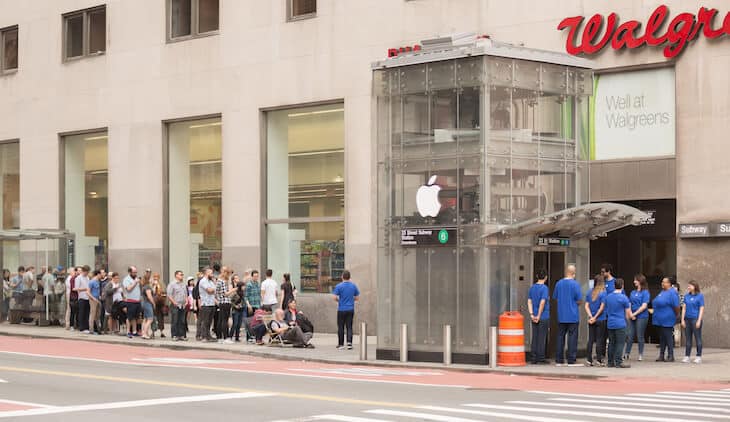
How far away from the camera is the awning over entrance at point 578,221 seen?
22234mm

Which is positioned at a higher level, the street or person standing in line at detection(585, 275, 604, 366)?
person standing in line at detection(585, 275, 604, 366)

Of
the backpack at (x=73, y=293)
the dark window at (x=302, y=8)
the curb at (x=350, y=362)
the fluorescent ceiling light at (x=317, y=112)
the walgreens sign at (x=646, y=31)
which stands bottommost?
the curb at (x=350, y=362)

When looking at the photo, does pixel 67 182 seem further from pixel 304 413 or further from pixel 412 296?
pixel 304 413

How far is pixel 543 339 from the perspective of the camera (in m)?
22.9

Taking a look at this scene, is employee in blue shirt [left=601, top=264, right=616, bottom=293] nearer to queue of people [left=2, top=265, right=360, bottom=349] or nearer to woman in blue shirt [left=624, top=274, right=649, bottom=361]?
woman in blue shirt [left=624, top=274, right=649, bottom=361]

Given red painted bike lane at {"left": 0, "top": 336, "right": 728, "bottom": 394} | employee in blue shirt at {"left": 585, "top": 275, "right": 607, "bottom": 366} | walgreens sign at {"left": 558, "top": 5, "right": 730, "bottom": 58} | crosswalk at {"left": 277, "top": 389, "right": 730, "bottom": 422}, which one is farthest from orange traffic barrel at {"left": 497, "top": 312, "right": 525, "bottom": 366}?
walgreens sign at {"left": 558, "top": 5, "right": 730, "bottom": 58}

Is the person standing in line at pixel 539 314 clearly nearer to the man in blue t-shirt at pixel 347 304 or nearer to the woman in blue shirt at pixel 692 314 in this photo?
the woman in blue shirt at pixel 692 314

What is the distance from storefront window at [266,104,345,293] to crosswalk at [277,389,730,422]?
58.2 ft

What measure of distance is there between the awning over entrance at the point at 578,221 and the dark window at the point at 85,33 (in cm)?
2294

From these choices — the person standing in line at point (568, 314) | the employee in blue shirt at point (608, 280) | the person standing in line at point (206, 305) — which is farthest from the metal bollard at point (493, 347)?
the person standing in line at point (206, 305)

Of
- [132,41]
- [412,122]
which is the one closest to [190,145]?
[132,41]

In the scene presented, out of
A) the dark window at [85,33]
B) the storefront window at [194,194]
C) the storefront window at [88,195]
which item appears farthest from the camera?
the dark window at [85,33]

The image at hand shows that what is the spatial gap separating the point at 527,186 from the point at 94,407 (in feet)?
36.9

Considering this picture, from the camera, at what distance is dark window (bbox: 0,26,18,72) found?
45.1 metres
